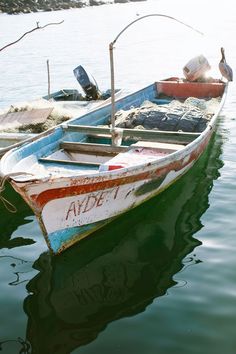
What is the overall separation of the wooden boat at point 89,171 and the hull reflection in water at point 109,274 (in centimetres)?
38

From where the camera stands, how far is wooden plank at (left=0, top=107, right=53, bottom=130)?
11.5 meters

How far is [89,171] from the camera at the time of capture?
7754 millimetres

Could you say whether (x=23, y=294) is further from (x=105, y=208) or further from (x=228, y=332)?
(x=228, y=332)

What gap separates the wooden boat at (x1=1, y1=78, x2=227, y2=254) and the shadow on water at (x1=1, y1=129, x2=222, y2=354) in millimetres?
370

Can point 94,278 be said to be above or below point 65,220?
below

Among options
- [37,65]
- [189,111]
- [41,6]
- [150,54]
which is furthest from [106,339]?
[41,6]

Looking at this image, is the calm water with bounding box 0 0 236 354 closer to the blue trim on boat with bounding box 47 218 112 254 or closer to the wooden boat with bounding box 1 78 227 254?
the blue trim on boat with bounding box 47 218 112 254

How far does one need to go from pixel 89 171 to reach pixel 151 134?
1.78 metres

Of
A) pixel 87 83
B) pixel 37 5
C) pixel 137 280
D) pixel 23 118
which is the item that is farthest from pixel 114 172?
pixel 37 5

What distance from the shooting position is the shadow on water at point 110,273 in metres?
5.50

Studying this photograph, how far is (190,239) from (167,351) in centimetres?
271

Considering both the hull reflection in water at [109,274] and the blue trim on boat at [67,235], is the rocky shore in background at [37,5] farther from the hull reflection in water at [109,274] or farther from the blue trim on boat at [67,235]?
the blue trim on boat at [67,235]

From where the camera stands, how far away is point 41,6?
95875mm

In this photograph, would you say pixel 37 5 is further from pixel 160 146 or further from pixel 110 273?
pixel 110 273
